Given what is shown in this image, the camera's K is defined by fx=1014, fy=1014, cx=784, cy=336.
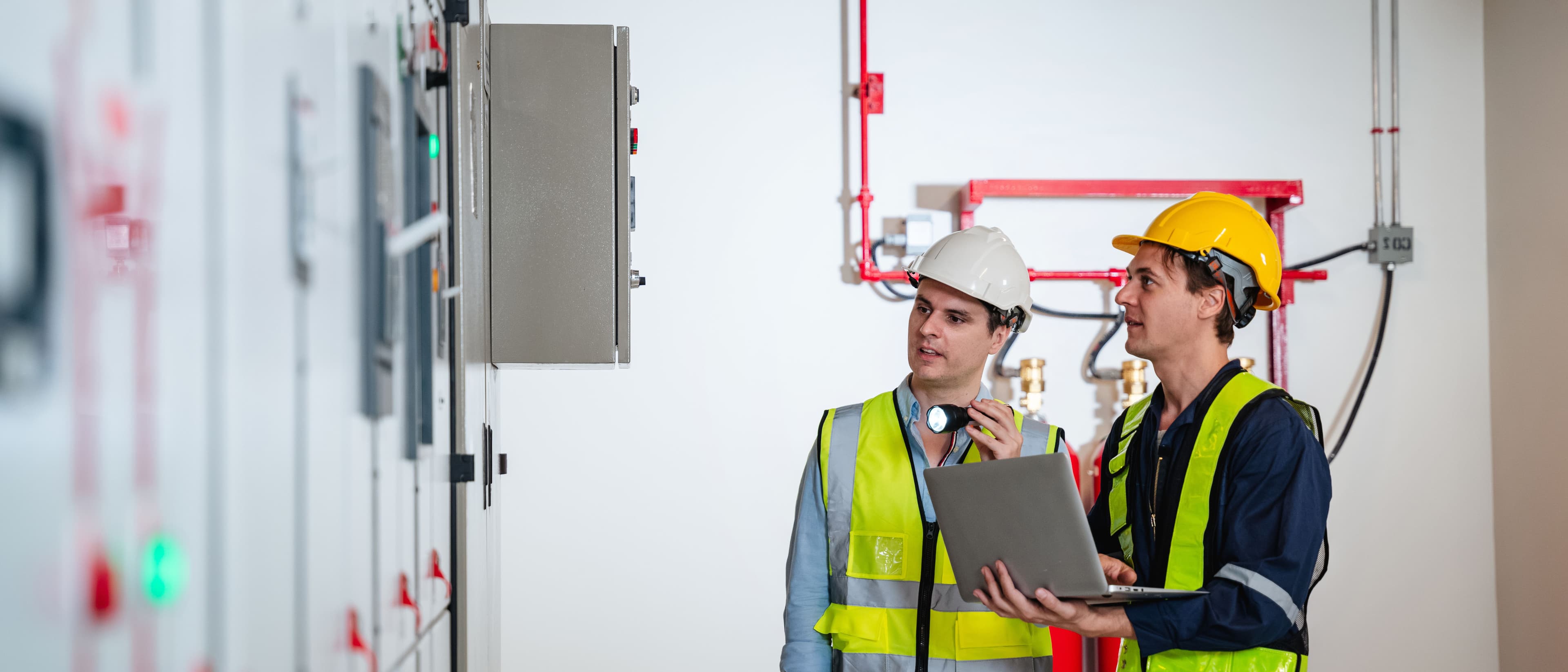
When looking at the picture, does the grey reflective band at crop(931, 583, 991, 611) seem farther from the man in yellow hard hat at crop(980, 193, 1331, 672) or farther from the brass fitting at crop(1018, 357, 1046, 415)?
the brass fitting at crop(1018, 357, 1046, 415)

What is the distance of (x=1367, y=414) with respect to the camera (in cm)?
307

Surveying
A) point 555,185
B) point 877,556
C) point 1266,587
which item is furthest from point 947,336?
point 555,185

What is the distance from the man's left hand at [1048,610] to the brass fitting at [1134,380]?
1456 mm

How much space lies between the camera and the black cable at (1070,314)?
2990 millimetres

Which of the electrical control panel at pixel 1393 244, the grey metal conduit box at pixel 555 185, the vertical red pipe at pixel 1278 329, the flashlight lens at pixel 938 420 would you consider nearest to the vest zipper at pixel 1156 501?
the flashlight lens at pixel 938 420

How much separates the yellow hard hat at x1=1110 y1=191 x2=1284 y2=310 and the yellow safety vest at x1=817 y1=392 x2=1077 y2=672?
1.28 ft

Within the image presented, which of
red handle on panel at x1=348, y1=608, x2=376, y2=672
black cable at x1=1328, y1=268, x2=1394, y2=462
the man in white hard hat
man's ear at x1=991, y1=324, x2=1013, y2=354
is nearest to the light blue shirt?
the man in white hard hat

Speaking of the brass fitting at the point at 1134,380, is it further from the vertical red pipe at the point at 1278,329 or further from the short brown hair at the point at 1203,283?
the short brown hair at the point at 1203,283

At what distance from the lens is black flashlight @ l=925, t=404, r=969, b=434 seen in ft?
5.41

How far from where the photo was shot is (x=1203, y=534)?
1.49 meters

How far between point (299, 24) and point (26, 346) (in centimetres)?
40

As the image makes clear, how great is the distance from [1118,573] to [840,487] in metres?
0.47

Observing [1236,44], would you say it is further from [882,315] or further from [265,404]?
[265,404]

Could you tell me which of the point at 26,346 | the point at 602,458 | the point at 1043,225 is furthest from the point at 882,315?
the point at 26,346
